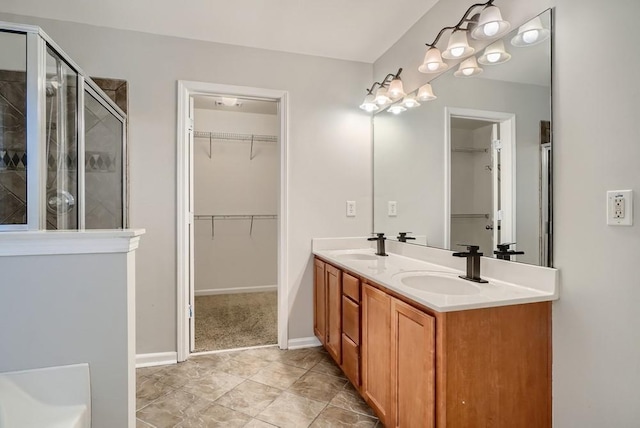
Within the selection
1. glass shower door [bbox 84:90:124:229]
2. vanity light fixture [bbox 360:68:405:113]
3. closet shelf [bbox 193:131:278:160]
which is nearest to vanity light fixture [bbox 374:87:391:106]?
vanity light fixture [bbox 360:68:405:113]

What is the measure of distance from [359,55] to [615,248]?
227 cm

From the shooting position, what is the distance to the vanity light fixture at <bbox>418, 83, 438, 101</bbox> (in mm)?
2107

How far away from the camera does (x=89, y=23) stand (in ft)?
7.49

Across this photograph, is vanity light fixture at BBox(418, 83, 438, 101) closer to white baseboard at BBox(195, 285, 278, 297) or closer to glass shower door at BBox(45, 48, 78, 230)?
glass shower door at BBox(45, 48, 78, 230)

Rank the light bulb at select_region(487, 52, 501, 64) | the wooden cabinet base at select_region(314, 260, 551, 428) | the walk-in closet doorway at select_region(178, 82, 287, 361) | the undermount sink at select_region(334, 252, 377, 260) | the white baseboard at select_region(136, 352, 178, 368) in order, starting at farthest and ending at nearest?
the walk-in closet doorway at select_region(178, 82, 287, 361)
the undermount sink at select_region(334, 252, 377, 260)
the white baseboard at select_region(136, 352, 178, 368)
the light bulb at select_region(487, 52, 501, 64)
the wooden cabinet base at select_region(314, 260, 551, 428)

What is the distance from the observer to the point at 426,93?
2145 millimetres

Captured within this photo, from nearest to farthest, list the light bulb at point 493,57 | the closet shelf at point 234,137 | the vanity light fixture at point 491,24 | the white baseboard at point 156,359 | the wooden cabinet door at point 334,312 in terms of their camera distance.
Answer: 1. the vanity light fixture at point 491,24
2. the light bulb at point 493,57
3. the wooden cabinet door at point 334,312
4. the white baseboard at point 156,359
5. the closet shelf at point 234,137

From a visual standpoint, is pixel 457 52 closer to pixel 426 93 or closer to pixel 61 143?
pixel 426 93

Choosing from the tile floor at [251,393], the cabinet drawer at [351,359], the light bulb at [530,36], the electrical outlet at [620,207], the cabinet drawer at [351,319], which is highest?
the light bulb at [530,36]

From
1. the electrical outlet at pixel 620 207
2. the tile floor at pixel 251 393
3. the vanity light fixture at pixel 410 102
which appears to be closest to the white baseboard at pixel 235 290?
the tile floor at pixel 251 393

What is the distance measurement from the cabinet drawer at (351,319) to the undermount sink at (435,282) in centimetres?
36

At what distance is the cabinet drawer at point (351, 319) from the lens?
191 cm

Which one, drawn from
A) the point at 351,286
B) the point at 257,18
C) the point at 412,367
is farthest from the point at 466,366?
the point at 257,18

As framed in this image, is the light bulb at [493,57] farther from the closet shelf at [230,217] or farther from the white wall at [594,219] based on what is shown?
the closet shelf at [230,217]
